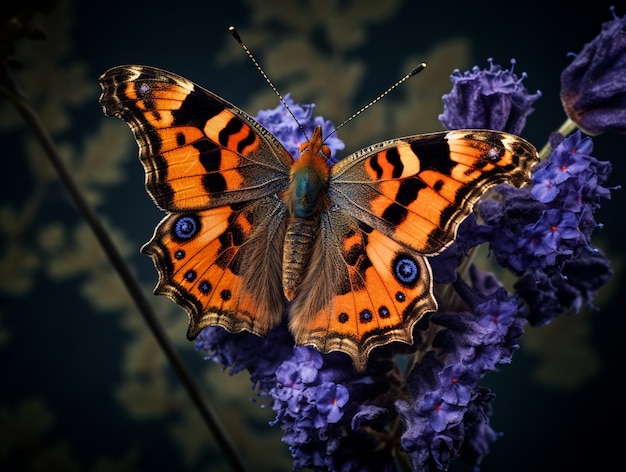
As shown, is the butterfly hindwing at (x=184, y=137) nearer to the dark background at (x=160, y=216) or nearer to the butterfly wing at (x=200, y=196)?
the butterfly wing at (x=200, y=196)

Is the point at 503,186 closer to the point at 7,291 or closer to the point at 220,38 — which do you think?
the point at 220,38

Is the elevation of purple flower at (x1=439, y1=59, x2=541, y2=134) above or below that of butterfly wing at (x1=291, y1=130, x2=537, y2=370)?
above

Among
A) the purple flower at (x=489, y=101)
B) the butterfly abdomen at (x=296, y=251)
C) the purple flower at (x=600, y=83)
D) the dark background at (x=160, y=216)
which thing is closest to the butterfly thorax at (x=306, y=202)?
the butterfly abdomen at (x=296, y=251)

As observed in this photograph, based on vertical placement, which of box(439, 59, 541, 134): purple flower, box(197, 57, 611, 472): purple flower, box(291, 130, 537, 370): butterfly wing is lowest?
box(197, 57, 611, 472): purple flower

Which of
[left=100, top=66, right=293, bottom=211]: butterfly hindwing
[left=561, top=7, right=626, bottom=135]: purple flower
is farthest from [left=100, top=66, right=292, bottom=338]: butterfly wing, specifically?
[left=561, top=7, right=626, bottom=135]: purple flower

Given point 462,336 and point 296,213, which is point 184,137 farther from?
point 462,336

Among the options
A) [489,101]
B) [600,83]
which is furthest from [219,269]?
[600,83]

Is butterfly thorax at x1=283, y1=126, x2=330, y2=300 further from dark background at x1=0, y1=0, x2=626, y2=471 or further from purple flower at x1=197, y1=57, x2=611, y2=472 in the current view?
dark background at x1=0, y1=0, x2=626, y2=471
